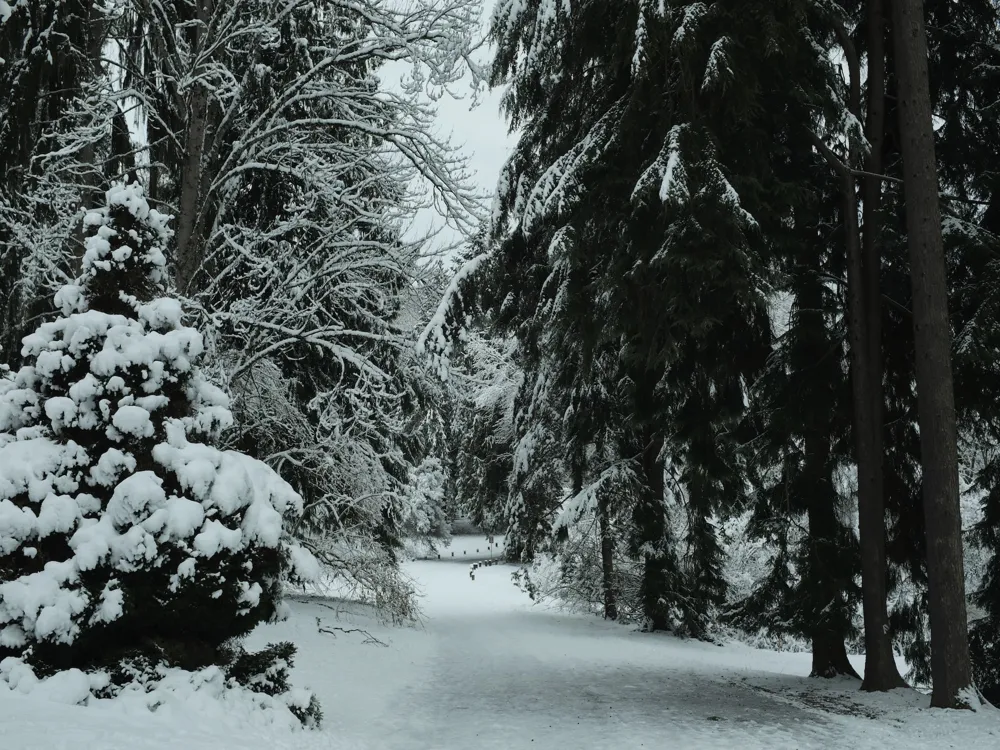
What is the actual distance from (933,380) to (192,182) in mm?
8397

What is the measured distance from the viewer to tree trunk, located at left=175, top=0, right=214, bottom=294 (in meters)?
9.62

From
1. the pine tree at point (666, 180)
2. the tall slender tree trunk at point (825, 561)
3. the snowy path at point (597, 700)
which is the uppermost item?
the pine tree at point (666, 180)

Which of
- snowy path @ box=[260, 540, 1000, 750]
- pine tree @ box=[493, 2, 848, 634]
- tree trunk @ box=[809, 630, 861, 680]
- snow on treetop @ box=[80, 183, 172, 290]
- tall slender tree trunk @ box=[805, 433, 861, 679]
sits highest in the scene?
pine tree @ box=[493, 2, 848, 634]

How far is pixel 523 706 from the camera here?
356 inches

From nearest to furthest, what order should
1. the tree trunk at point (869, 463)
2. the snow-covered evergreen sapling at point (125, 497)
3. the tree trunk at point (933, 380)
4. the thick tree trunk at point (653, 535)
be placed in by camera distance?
the snow-covered evergreen sapling at point (125, 497) → the tree trunk at point (933, 380) → the tree trunk at point (869, 463) → the thick tree trunk at point (653, 535)

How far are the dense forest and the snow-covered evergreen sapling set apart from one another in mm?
27

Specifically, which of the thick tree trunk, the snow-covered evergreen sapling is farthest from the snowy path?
the snow-covered evergreen sapling

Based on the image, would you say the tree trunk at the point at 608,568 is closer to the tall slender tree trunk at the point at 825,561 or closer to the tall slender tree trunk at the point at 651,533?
the tall slender tree trunk at the point at 651,533

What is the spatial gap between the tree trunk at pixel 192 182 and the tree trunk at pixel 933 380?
7761mm

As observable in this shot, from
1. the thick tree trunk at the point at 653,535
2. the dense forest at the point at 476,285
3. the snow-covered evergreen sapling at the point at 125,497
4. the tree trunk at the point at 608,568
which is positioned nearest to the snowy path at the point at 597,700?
the thick tree trunk at the point at 653,535

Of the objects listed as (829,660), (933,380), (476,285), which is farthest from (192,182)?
(829,660)

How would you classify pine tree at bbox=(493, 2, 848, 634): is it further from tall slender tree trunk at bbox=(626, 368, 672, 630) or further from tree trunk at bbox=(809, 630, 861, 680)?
tall slender tree trunk at bbox=(626, 368, 672, 630)

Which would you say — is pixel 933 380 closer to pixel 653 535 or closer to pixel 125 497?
pixel 653 535

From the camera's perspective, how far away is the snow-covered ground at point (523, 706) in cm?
564
